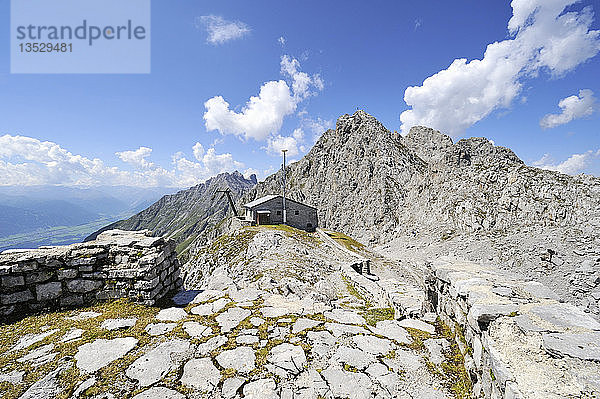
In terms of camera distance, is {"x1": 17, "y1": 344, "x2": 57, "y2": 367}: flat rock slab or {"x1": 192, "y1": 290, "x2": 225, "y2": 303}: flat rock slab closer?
{"x1": 17, "y1": 344, "x2": 57, "y2": 367}: flat rock slab

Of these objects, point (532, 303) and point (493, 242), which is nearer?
point (532, 303)

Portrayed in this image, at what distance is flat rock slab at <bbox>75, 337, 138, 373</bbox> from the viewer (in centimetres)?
467

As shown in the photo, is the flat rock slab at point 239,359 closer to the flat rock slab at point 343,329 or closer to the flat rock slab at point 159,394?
the flat rock slab at point 159,394

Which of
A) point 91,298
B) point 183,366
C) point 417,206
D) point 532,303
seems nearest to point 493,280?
point 532,303

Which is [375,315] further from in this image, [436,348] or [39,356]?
[39,356]

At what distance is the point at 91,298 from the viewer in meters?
7.36

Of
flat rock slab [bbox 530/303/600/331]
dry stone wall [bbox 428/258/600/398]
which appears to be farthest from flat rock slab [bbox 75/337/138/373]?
flat rock slab [bbox 530/303/600/331]

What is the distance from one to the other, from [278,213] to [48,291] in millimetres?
40407

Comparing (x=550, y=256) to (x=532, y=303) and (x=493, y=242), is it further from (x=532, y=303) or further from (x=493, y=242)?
(x=532, y=303)

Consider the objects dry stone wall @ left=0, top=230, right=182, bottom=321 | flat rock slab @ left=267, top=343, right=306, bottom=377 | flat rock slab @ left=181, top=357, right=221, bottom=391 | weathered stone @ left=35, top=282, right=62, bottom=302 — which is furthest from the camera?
weathered stone @ left=35, top=282, right=62, bottom=302

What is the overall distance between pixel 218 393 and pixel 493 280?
5.99 m

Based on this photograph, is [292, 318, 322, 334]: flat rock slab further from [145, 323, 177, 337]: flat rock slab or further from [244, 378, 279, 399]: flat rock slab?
[145, 323, 177, 337]: flat rock slab

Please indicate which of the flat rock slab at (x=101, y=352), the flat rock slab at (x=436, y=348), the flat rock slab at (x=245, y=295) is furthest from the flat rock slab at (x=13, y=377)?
the flat rock slab at (x=436, y=348)

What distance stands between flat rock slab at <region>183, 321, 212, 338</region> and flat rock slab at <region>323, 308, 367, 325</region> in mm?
3005
